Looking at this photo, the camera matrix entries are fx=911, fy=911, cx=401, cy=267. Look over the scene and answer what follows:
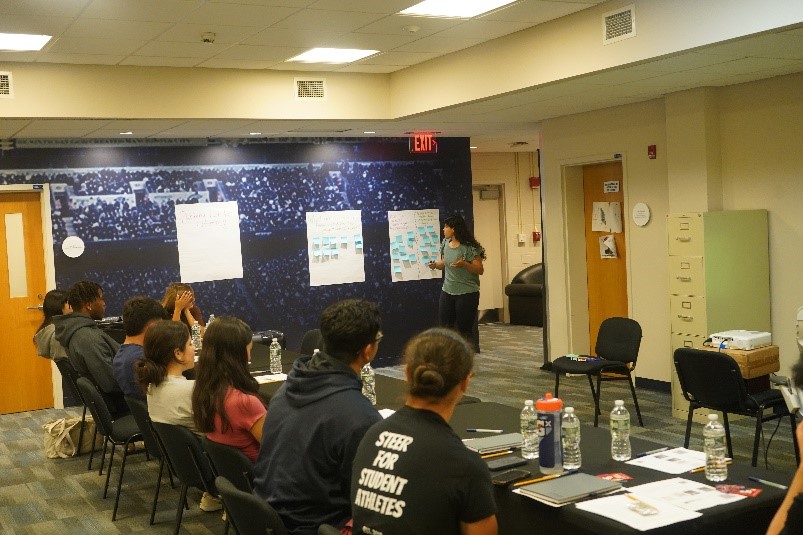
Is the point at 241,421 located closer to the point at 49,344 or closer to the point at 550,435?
the point at 550,435

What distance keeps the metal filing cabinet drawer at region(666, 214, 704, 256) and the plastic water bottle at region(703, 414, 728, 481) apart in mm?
4145

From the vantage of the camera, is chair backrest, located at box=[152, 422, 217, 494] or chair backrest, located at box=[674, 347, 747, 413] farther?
chair backrest, located at box=[674, 347, 747, 413]

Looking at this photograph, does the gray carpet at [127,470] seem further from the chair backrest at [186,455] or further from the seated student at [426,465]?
the seated student at [426,465]

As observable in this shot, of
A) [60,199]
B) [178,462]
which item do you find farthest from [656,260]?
[60,199]

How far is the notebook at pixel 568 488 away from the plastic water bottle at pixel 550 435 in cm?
13

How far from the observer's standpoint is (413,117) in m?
8.52

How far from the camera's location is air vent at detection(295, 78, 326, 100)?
809 centimetres

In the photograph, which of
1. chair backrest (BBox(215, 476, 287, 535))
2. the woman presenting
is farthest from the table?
the woman presenting

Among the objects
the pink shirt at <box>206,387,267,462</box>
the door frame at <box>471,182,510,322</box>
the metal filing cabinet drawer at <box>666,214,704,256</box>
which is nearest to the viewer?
the pink shirt at <box>206,387,267,462</box>

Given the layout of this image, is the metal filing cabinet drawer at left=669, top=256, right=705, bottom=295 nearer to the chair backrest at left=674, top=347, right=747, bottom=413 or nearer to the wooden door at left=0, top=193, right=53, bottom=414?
the chair backrest at left=674, top=347, right=747, bottom=413

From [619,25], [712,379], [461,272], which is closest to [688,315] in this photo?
[712,379]

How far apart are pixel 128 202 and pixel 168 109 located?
1.86 m

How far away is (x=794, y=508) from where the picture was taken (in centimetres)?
209

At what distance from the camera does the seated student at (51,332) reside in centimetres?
690
